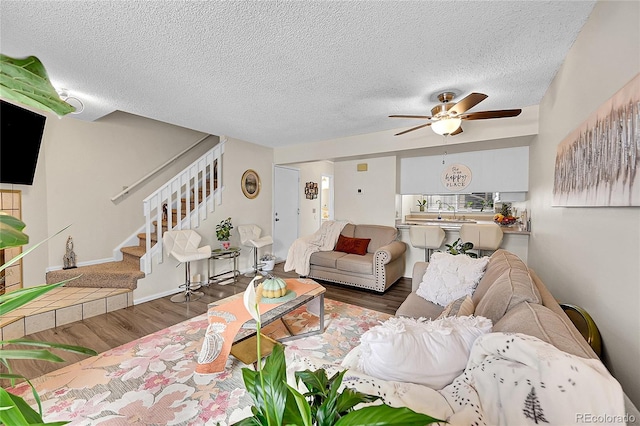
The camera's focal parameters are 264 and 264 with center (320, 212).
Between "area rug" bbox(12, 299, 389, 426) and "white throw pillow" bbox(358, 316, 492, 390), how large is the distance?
2.46 ft

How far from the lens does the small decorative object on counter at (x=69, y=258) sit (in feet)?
11.4

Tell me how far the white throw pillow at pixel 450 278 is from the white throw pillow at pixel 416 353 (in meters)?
1.14

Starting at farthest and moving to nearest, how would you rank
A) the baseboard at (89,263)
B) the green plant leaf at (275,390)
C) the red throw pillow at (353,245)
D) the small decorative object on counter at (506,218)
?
the red throw pillow at (353,245) < the small decorative object on counter at (506,218) < the baseboard at (89,263) < the green plant leaf at (275,390)

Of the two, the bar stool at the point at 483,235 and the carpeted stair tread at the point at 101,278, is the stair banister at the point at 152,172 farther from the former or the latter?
the bar stool at the point at 483,235

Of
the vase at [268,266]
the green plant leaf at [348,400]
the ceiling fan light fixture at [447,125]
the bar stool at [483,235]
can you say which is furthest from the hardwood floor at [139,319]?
the green plant leaf at [348,400]

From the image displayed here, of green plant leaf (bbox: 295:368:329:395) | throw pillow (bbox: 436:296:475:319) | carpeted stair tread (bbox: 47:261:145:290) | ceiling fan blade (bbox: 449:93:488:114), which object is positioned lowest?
carpeted stair tread (bbox: 47:261:145:290)

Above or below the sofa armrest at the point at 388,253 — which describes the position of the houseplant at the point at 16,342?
above

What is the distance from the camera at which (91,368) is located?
1998 mm

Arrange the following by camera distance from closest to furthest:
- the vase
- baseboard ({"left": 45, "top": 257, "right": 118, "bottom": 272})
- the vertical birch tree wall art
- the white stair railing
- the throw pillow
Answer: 1. the vertical birch tree wall art
2. the throw pillow
3. baseboard ({"left": 45, "top": 257, "right": 118, "bottom": 272})
4. the white stair railing
5. the vase

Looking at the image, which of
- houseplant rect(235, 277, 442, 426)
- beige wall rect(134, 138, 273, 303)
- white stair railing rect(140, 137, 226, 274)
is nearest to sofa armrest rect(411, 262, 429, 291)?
houseplant rect(235, 277, 442, 426)

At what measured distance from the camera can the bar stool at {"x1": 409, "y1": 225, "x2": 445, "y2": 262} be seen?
3.75 meters

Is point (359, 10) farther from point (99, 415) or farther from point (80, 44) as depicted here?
point (99, 415)

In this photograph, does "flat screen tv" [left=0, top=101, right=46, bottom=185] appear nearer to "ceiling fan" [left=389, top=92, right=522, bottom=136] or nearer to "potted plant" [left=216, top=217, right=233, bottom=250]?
"potted plant" [left=216, top=217, right=233, bottom=250]

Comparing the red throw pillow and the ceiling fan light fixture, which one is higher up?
the ceiling fan light fixture
